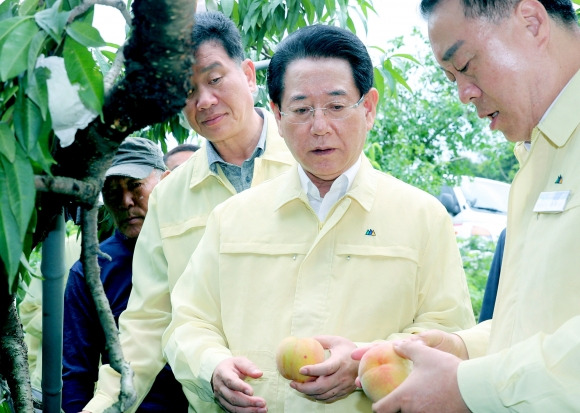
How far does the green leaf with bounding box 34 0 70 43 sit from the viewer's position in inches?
44.3

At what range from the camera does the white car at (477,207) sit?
10.0 metres

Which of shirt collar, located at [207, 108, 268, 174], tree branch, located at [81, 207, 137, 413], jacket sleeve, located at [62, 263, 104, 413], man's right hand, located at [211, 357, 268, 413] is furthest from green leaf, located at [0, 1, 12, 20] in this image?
jacket sleeve, located at [62, 263, 104, 413]

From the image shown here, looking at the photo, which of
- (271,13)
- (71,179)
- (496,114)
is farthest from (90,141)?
(271,13)

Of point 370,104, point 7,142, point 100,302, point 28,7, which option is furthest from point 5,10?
point 370,104

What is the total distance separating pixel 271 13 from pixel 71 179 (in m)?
2.43

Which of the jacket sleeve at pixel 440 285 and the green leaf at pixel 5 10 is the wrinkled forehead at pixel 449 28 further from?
the green leaf at pixel 5 10

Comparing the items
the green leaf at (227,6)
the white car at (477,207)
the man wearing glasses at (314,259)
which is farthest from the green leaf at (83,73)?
the white car at (477,207)

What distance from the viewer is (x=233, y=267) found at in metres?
2.07

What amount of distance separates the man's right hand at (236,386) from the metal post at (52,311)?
1.66 feet

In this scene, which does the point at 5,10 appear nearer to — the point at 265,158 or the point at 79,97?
the point at 79,97

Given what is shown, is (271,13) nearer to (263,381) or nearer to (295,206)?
(295,206)

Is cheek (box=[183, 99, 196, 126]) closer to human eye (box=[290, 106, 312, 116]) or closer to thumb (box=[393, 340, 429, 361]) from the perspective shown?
human eye (box=[290, 106, 312, 116])

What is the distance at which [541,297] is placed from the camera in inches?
56.2

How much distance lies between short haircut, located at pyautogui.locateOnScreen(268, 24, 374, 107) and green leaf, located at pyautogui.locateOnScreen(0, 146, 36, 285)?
1.15 meters
